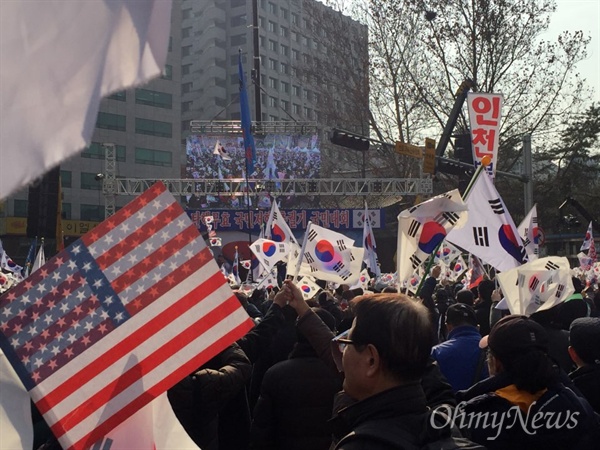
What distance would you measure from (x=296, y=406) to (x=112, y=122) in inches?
2175

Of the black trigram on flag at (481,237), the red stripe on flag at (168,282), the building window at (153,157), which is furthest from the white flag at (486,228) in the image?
the building window at (153,157)

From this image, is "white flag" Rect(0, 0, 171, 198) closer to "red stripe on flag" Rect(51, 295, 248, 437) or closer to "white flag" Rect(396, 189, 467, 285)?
"red stripe on flag" Rect(51, 295, 248, 437)

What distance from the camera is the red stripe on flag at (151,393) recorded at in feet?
7.91

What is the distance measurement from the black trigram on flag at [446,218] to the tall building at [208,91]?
3.84 metres

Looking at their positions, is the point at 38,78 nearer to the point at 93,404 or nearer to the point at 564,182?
the point at 93,404

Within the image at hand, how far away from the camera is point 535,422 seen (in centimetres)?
299

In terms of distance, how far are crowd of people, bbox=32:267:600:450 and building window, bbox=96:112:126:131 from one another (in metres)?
52.8

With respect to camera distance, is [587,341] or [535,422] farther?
[587,341]

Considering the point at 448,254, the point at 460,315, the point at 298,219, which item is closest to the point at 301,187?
the point at 298,219

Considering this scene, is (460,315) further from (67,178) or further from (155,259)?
(67,178)

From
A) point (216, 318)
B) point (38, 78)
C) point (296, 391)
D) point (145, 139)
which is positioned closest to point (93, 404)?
point (216, 318)

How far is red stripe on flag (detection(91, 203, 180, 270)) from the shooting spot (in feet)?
8.56

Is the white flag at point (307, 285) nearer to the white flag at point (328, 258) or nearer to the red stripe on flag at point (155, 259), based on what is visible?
the white flag at point (328, 258)

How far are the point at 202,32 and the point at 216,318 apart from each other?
86.0 metres
